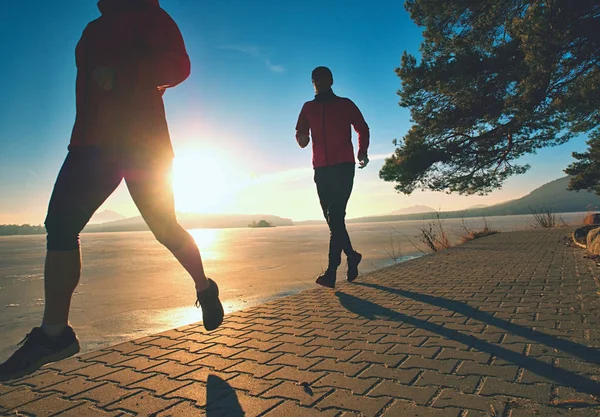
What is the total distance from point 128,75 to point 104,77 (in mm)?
165

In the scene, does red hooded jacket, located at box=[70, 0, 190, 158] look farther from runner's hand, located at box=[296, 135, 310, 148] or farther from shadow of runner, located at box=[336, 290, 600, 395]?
runner's hand, located at box=[296, 135, 310, 148]

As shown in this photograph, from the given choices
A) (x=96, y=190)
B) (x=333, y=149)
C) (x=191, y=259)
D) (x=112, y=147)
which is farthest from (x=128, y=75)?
(x=333, y=149)

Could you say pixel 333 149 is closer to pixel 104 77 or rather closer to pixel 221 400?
pixel 104 77

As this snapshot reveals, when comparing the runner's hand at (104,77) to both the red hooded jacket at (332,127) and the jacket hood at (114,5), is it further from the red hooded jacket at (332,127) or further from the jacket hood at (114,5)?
the red hooded jacket at (332,127)

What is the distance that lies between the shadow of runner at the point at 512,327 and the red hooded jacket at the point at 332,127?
5.56 ft

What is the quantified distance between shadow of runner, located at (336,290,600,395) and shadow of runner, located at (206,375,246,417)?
1402 millimetres

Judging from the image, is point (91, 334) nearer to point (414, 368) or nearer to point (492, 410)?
point (414, 368)

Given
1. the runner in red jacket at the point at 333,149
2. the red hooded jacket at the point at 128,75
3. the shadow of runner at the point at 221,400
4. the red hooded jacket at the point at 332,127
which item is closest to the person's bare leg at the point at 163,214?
the red hooded jacket at the point at 128,75

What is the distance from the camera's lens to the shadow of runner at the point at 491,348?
5.74 feet

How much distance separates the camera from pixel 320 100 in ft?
15.8

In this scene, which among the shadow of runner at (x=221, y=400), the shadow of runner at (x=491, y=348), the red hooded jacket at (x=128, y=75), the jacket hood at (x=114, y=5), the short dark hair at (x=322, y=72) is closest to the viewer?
the shadow of runner at (x=221, y=400)

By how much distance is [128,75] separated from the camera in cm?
227

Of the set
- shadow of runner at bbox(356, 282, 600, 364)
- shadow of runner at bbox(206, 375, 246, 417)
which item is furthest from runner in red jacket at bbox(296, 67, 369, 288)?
shadow of runner at bbox(206, 375, 246, 417)

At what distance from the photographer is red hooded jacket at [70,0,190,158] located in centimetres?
220
